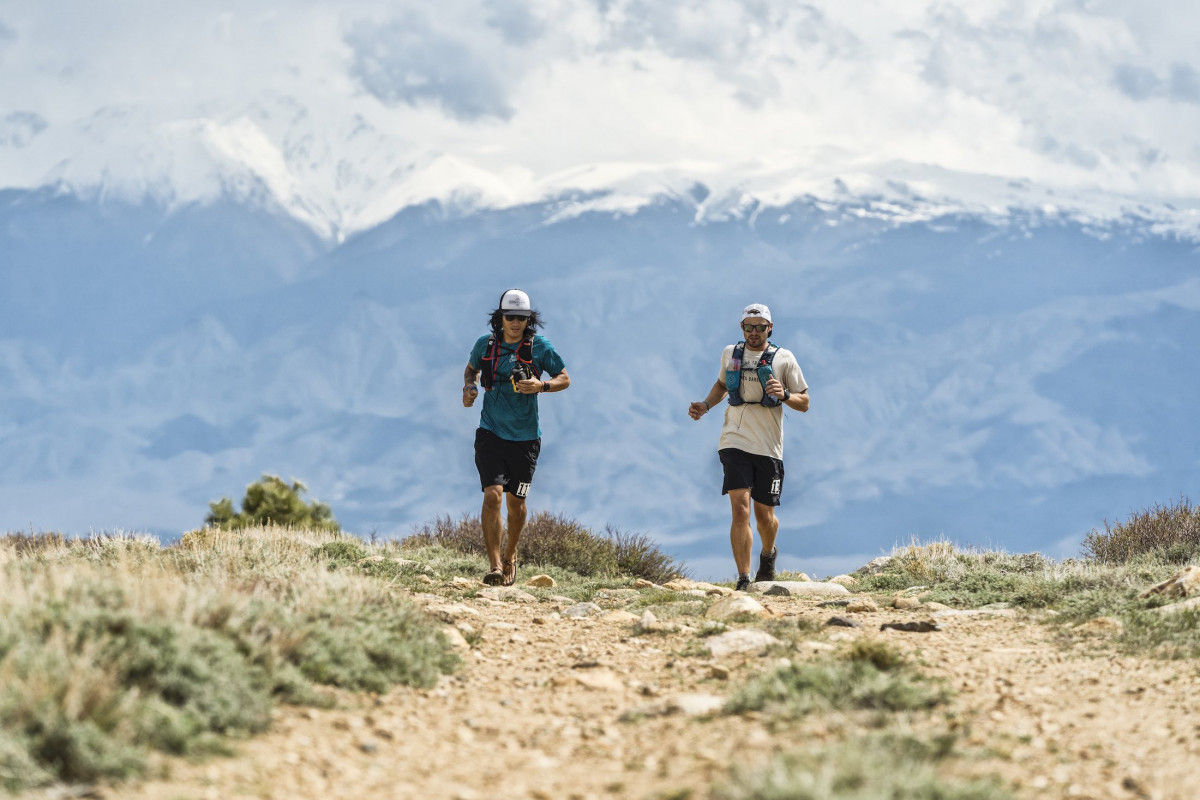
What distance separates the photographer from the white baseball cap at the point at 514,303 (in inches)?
428

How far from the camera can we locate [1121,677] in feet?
22.1

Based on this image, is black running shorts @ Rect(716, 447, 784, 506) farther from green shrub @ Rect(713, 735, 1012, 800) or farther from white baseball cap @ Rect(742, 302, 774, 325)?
green shrub @ Rect(713, 735, 1012, 800)

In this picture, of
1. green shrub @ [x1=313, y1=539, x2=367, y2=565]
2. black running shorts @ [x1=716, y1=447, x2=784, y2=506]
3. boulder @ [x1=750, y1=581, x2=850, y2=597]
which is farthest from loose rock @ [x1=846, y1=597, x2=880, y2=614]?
green shrub @ [x1=313, y1=539, x2=367, y2=565]

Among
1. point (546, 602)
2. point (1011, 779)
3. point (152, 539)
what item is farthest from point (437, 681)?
point (152, 539)

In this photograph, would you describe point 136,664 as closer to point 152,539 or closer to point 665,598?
point 665,598

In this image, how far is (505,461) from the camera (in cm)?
1117

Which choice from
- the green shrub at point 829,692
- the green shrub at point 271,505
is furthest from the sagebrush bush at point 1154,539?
the green shrub at point 271,505

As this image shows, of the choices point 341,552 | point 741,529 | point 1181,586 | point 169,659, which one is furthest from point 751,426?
point 169,659

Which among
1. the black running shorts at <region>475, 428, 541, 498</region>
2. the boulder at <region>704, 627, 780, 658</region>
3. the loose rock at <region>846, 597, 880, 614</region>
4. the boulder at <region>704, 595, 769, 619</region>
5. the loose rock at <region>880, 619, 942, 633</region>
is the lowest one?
the boulder at <region>704, 627, 780, 658</region>

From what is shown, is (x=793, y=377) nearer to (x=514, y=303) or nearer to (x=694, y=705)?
(x=514, y=303)

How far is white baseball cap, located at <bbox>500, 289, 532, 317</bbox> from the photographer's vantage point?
10.9 metres

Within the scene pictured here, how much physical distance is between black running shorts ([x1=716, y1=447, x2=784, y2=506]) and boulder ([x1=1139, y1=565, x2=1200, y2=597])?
3.63m

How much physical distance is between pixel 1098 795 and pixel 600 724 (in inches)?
88.8

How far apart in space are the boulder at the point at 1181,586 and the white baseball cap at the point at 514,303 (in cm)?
602
